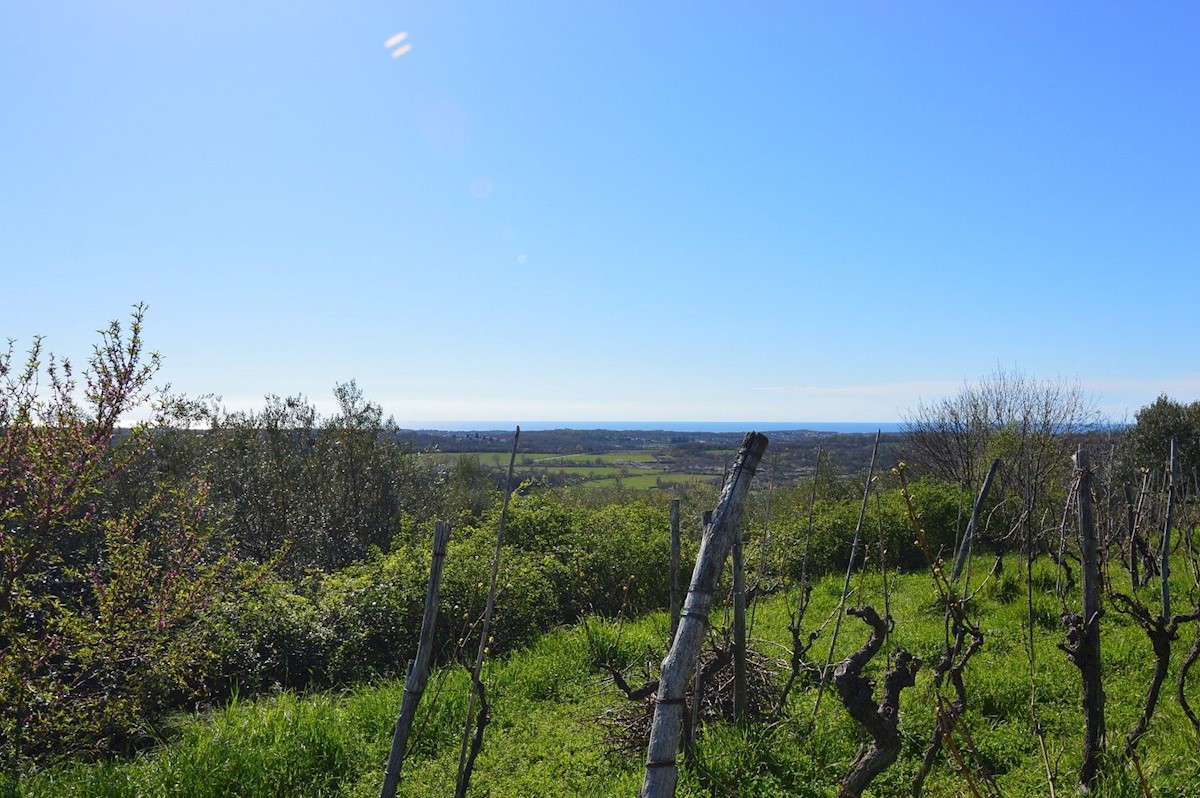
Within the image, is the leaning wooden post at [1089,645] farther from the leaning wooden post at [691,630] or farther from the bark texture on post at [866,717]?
the leaning wooden post at [691,630]

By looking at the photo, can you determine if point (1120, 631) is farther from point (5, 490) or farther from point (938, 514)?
point (5, 490)

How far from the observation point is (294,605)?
7430 mm

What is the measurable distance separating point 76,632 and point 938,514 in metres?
14.4

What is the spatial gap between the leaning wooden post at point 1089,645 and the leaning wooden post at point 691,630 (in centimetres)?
277

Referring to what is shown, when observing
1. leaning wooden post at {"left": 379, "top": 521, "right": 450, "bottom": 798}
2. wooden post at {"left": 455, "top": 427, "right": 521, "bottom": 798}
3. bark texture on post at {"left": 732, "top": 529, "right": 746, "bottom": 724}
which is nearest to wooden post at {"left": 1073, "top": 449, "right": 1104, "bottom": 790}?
bark texture on post at {"left": 732, "top": 529, "right": 746, "bottom": 724}

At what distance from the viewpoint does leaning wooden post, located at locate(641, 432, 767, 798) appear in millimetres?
1453

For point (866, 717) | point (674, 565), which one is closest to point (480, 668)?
point (866, 717)

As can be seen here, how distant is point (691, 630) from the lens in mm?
1527

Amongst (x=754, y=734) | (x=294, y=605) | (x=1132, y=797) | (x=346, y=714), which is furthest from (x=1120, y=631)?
(x=294, y=605)

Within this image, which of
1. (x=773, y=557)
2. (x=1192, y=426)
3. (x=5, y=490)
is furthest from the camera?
(x=1192, y=426)

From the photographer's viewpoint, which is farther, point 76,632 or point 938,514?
point 938,514

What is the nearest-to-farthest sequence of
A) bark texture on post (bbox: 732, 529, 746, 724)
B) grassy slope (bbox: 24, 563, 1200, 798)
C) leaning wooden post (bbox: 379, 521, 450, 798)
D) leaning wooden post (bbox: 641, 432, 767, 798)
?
1. leaning wooden post (bbox: 641, 432, 767, 798)
2. leaning wooden post (bbox: 379, 521, 450, 798)
3. grassy slope (bbox: 24, 563, 1200, 798)
4. bark texture on post (bbox: 732, 529, 746, 724)

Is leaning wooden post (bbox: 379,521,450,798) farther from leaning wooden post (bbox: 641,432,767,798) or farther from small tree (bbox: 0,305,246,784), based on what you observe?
small tree (bbox: 0,305,246,784)

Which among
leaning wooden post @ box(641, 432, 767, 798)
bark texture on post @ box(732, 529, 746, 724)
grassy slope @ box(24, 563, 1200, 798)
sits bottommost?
grassy slope @ box(24, 563, 1200, 798)
